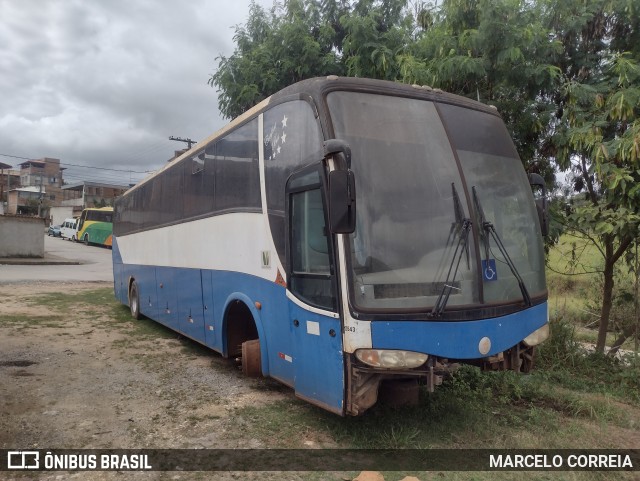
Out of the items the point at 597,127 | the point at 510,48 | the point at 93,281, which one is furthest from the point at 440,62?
the point at 93,281

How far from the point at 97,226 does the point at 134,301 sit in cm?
3345

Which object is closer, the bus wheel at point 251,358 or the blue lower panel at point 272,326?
the blue lower panel at point 272,326

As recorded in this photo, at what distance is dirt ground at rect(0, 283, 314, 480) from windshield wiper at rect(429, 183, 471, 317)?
6.40 ft

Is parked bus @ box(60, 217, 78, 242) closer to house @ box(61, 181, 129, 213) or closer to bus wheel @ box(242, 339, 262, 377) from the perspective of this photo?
house @ box(61, 181, 129, 213)

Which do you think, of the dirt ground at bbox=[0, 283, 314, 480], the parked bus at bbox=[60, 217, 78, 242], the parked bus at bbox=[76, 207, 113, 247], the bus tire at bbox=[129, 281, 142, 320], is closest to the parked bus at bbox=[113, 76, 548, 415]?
the dirt ground at bbox=[0, 283, 314, 480]

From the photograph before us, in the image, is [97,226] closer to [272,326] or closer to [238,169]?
[238,169]

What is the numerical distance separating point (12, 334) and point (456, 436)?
7.72m

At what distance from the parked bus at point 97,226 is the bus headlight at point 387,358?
39.0 meters

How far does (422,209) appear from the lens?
4082mm

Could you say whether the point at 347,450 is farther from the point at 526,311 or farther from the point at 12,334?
the point at 12,334

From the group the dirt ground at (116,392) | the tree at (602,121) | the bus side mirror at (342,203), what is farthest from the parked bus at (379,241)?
the tree at (602,121)

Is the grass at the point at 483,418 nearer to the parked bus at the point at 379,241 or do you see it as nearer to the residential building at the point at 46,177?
the parked bus at the point at 379,241

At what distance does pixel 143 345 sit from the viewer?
8.39 meters

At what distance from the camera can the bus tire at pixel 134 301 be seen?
35.2 ft
